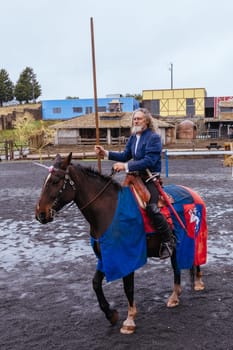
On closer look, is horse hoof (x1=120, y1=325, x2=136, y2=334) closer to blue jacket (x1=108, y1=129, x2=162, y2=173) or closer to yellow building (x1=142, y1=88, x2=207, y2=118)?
blue jacket (x1=108, y1=129, x2=162, y2=173)

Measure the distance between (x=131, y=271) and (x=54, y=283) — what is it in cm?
194

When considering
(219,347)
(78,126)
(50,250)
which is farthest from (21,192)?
(78,126)

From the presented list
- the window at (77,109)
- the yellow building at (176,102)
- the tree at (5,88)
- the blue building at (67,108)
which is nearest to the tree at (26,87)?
the tree at (5,88)

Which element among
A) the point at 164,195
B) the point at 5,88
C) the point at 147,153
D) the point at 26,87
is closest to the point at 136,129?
the point at 147,153


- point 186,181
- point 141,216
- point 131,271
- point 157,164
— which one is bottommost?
point 186,181

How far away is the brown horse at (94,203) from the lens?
3.99 meters

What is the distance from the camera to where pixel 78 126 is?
4431 cm

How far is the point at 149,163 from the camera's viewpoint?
4199mm

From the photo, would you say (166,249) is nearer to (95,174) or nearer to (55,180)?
(95,174)

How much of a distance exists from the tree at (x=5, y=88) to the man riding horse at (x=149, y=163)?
88614 millimetres

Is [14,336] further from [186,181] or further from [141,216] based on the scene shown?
[186,181]

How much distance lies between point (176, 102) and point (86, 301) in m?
57.3

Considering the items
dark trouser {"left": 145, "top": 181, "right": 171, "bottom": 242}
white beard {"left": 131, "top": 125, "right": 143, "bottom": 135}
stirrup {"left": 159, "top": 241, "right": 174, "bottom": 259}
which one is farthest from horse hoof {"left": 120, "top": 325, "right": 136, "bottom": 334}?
white beard {"left": 131, "top": 125, "right": 143, "bottom": 135}

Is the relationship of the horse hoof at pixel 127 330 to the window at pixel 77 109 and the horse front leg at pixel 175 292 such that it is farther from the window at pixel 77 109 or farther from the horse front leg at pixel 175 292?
the window at pixel 77 109
